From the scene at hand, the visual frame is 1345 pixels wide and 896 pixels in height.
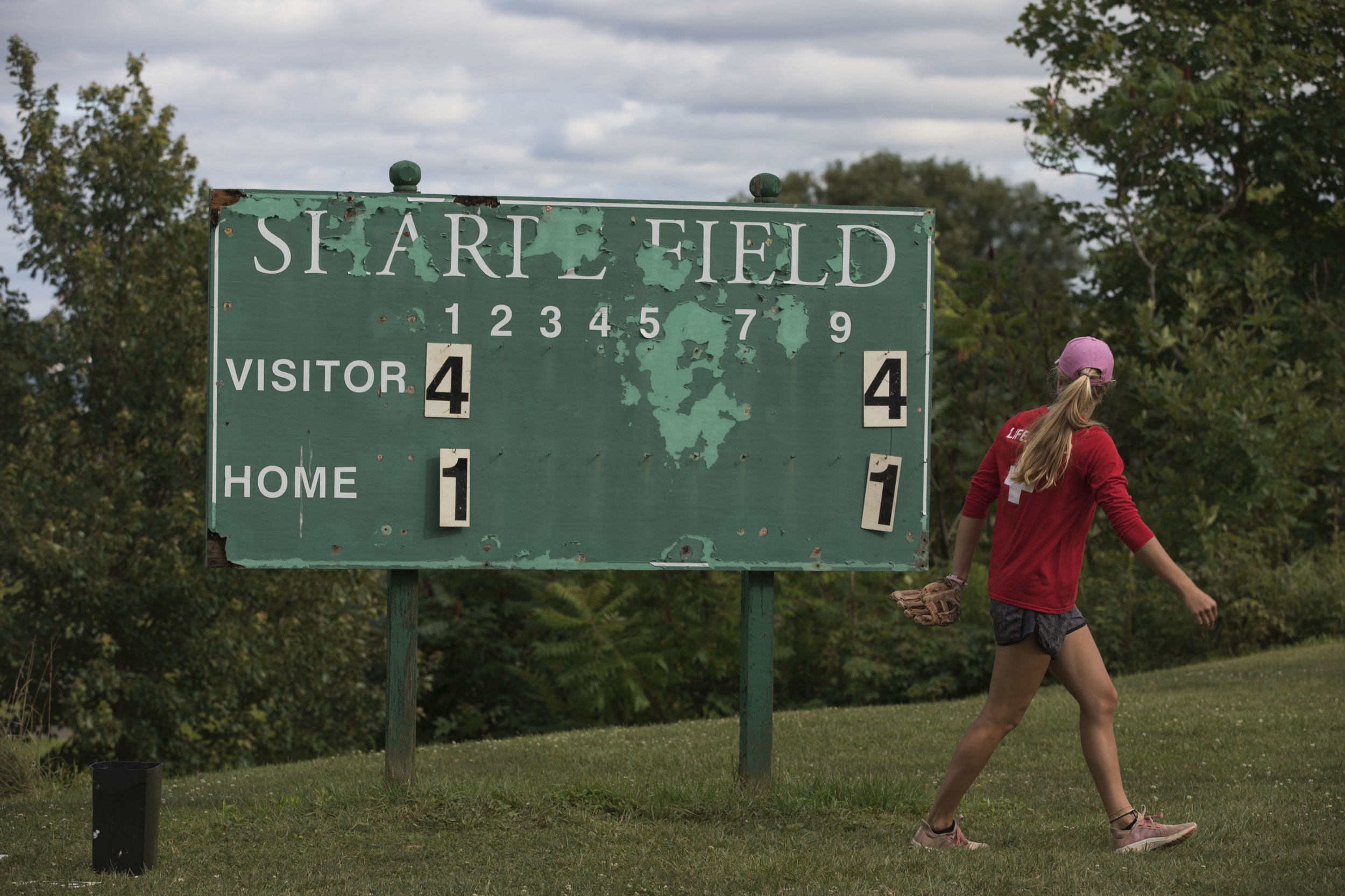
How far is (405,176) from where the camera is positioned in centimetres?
650

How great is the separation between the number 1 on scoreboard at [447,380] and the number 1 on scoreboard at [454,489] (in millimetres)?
207

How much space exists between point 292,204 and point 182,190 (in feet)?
37.2

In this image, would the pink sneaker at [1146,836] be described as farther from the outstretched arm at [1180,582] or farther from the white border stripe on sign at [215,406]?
the white border stripe on sign at [215,406]

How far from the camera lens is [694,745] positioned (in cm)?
912

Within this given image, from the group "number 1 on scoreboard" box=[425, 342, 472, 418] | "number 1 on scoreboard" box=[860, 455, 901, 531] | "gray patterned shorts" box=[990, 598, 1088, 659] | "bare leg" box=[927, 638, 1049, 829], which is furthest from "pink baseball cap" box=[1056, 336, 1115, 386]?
"number 1 on scoreboard" box=[425, 342, 472, 418]

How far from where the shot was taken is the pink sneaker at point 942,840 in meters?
5.38

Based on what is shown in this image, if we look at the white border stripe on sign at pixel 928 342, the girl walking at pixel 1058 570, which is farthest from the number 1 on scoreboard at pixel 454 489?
the girl walking at pixel 1058 570

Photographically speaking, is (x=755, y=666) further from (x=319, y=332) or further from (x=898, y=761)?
(x=319, y=332)

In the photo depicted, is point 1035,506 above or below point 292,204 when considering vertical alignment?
below

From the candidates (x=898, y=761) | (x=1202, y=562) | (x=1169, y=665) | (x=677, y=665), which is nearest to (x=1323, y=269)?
(x=1202, y=562)

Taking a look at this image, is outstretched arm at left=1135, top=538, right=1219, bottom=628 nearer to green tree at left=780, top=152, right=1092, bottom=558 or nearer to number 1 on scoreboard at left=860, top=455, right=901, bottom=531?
number 1 on scoreboard at left=860, top=455, right=901, bottom=531

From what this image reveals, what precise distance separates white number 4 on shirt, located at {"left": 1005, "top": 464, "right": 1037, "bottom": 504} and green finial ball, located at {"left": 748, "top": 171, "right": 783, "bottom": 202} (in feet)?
7.54

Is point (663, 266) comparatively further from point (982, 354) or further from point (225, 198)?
point (982, 354)

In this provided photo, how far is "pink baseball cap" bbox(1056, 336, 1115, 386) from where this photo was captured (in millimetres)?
5176
